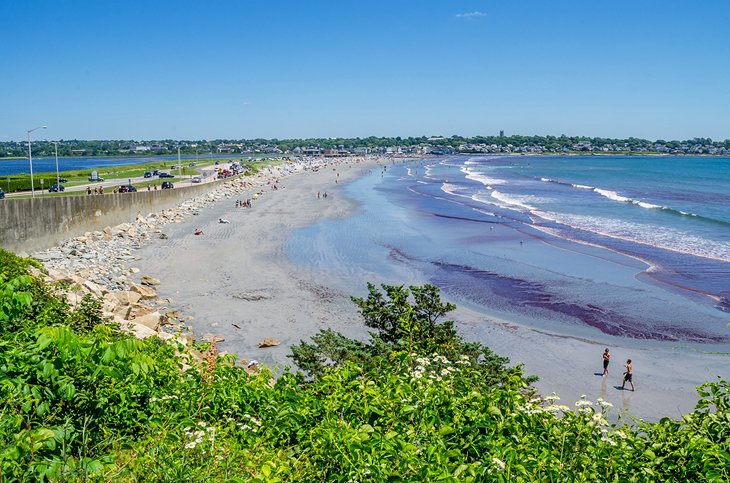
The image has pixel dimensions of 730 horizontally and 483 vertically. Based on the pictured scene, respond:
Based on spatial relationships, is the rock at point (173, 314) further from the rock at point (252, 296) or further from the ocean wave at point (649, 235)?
the ocean wave at point (649, 235)

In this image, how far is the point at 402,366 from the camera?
→ 274 inches

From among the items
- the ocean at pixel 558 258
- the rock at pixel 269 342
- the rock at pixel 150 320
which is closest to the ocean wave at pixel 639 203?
the ocean at pixel 558 258

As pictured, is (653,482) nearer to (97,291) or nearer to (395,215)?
(97,291)

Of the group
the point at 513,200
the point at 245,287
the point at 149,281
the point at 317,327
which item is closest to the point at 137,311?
the point at 317,327

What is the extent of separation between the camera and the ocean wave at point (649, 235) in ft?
114

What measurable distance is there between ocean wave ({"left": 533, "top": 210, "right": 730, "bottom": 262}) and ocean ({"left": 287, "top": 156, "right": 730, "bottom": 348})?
9cm

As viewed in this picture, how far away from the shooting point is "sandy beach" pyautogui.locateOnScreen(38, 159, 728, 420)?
1647 centimetres

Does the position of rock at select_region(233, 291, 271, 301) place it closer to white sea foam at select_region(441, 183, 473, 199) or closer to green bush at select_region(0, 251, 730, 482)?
green bush at select_region(0, 251, 730, 482)

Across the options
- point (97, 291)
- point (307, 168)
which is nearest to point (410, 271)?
point (97, 291)

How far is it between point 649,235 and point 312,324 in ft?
97.8

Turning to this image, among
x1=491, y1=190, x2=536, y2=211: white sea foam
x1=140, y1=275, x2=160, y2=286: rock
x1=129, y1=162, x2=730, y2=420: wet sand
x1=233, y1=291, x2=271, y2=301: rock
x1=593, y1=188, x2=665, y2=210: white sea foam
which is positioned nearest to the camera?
x1=129, y1=162, x2=730, y2=420: wet sand

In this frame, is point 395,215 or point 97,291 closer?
point 97,291

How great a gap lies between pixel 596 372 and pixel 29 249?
87.2 ft

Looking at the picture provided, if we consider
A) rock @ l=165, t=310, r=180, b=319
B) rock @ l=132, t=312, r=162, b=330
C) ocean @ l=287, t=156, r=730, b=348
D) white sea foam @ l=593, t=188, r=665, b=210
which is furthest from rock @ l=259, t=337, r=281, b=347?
white sea foam @ l=593, t=188, r=665, b=210
